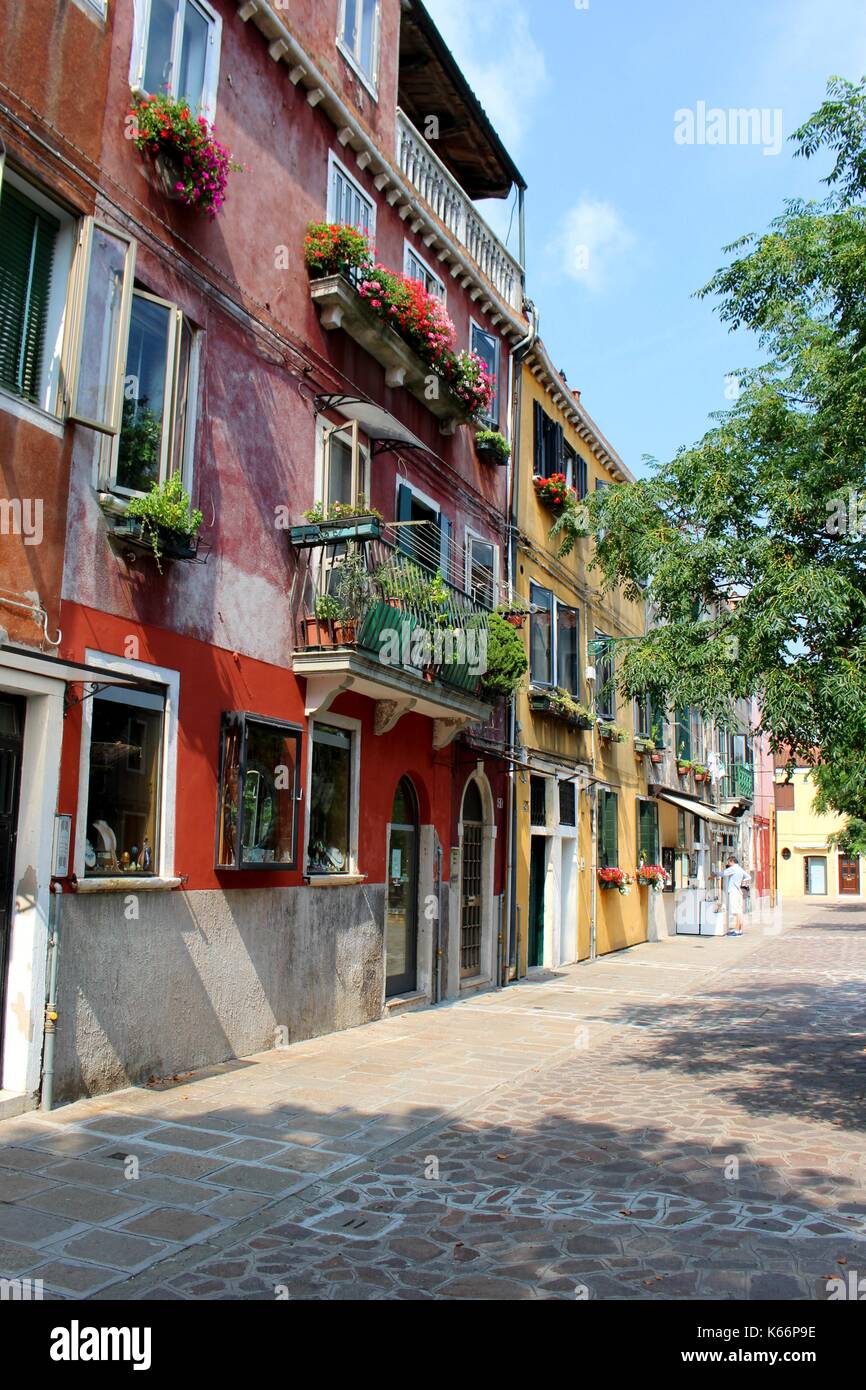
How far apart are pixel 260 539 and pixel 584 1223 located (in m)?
6.53

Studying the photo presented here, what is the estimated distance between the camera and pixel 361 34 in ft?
39.7

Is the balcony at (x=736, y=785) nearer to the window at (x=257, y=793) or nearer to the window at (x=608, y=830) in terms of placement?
the window at (x=608, y=830)

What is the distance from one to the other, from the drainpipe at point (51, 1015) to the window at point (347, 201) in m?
7.81

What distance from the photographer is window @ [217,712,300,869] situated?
9016mm

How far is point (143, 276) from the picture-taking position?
846 cm

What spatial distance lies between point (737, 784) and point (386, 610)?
86.0ft

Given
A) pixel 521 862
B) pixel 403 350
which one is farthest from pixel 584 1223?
pixel 521 862

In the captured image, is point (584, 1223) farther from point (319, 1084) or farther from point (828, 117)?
point (828, 117)

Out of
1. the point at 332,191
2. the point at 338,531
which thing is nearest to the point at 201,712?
the point at 338,531

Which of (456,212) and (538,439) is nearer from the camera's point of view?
(456,212)

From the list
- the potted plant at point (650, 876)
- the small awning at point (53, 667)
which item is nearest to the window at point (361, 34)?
the small awning at point (53, 667)

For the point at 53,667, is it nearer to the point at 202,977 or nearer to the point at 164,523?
the point at 164,523

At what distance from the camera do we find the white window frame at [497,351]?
50.2 ft

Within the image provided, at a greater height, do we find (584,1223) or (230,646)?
(230,646)
